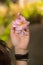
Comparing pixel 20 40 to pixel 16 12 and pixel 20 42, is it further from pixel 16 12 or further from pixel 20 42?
pixel 16 12

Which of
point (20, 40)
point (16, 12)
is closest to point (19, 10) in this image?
point (16, 12)

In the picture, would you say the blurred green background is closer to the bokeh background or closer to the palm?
the bokeh background

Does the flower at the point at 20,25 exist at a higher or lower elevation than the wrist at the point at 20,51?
higher

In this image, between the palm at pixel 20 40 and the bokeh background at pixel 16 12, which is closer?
the palm at pixel 20 40

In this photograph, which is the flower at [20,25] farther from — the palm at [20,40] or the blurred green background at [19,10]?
the blurred green background at [19,10]

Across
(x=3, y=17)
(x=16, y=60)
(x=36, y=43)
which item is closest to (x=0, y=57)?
(x=16, y=60)

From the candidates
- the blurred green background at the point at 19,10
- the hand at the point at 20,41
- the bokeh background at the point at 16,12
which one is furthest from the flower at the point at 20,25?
the blurred green background at the point at 19,10
